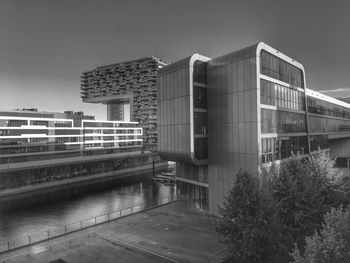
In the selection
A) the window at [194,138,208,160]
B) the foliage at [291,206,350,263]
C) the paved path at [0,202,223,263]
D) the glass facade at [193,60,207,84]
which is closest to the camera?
the foliage at [291,206,350,263]

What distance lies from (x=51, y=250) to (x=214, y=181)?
18.4 meters

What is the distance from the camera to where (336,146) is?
64.9 metres

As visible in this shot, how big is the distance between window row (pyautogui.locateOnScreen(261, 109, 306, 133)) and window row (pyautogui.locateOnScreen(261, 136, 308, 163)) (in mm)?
1042

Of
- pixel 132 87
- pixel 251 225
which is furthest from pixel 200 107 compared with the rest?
pixel 132 87

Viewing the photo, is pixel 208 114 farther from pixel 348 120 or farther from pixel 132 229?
pixel 348 120

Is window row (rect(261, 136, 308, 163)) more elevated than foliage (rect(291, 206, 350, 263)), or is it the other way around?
window row (rect(261, 136, 308, 163))

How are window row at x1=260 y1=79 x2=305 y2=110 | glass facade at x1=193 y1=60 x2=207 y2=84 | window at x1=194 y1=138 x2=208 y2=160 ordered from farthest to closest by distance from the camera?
window at x1=194 y1=138 x2=208 y2=160 < glass facade at x1=193 y1=60 x2=207 y2=84 < window row at x1=260 y1=79 x2=305 y2=110

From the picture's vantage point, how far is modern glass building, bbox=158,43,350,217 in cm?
2820

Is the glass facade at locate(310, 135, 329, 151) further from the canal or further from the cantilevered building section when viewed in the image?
the cantilevered building section

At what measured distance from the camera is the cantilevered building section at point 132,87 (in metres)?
161

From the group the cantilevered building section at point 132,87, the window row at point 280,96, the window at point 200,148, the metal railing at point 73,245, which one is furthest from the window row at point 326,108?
the cantilevered building section at point 132,87

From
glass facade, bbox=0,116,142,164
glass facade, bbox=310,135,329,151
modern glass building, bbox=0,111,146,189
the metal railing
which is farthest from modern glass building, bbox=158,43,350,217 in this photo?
glass facade, bbox=0,116,142,164

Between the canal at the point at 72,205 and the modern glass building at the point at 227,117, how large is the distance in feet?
58.2

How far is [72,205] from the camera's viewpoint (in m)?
49.1
